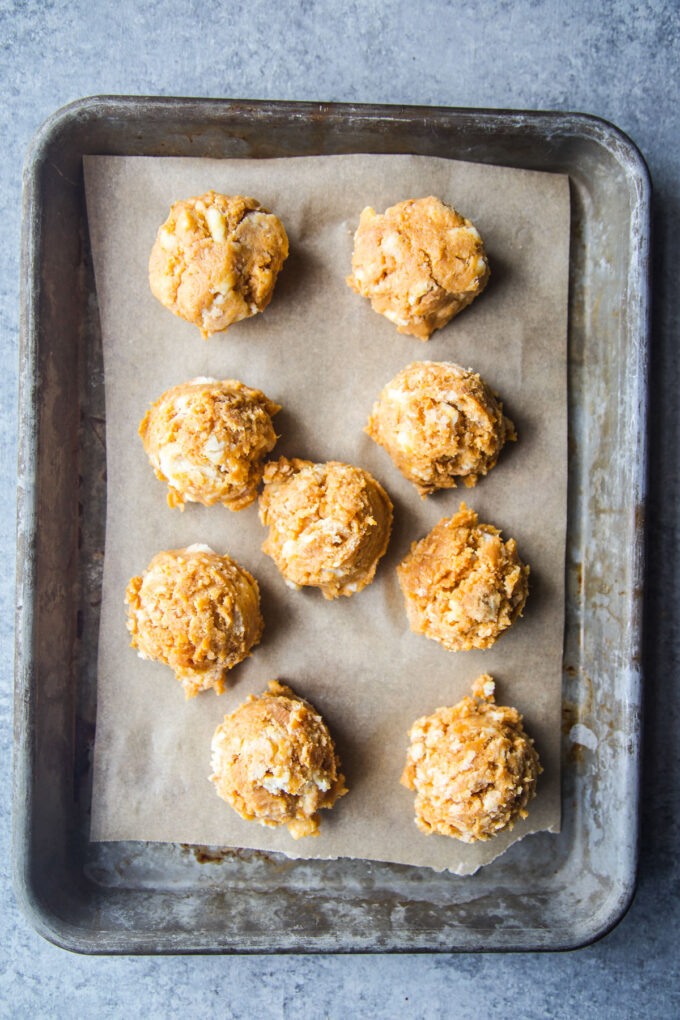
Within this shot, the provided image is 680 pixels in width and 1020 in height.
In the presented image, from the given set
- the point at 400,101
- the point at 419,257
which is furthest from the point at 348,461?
the point at 400,101

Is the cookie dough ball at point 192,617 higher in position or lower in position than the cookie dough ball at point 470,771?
higher

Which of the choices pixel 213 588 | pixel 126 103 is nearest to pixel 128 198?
pixel 126 103

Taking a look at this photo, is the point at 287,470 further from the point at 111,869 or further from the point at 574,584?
the point at 111,869

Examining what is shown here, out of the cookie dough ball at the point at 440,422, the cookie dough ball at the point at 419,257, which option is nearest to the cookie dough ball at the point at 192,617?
the cookie dough ball at the point at 440,422

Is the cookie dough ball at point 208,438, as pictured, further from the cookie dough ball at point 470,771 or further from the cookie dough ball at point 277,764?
the cookie dough ball at point 470,771

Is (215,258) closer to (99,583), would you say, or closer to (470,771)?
(99,583)

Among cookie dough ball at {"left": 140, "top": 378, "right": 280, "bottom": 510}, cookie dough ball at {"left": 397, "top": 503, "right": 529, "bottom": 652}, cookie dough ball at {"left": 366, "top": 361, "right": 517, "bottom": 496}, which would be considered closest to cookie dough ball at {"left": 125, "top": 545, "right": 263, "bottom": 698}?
cookie dough ball at {"left": 140, "top": 378, "right": 280, "bottom": 510}
